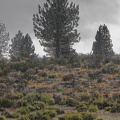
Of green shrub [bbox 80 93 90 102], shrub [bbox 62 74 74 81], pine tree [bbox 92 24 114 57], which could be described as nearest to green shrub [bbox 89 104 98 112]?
green shrub [bbox 80 93 90 102]

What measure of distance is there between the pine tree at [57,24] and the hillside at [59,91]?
770cm

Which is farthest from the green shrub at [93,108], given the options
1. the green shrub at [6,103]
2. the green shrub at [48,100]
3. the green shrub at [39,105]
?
the green shrub at [6,103]

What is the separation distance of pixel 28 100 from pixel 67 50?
28.1 meters

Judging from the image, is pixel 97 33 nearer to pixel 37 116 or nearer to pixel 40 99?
pixel 40 99

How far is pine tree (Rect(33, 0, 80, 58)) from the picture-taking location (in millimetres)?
44375

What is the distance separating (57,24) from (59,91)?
70.4 feet

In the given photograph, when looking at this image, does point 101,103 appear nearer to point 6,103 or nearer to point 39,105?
point 39,105

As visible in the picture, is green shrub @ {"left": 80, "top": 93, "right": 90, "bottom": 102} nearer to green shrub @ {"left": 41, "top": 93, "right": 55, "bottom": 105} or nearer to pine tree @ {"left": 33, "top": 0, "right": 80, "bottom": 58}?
green shrub @ {"left": 41, "top": 93, "right": 55, "bottom": 105}

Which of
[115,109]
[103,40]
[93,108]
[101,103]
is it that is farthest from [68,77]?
[103,40]

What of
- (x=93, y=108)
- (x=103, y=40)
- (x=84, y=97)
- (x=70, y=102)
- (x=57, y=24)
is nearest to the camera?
(x=93, y=108)

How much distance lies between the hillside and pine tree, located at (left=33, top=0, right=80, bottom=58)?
7698 millimetres

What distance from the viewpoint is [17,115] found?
51.6 ft

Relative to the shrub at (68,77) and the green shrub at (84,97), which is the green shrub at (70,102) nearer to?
the green shrub at (84,97)

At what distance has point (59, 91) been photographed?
24.3 meters
